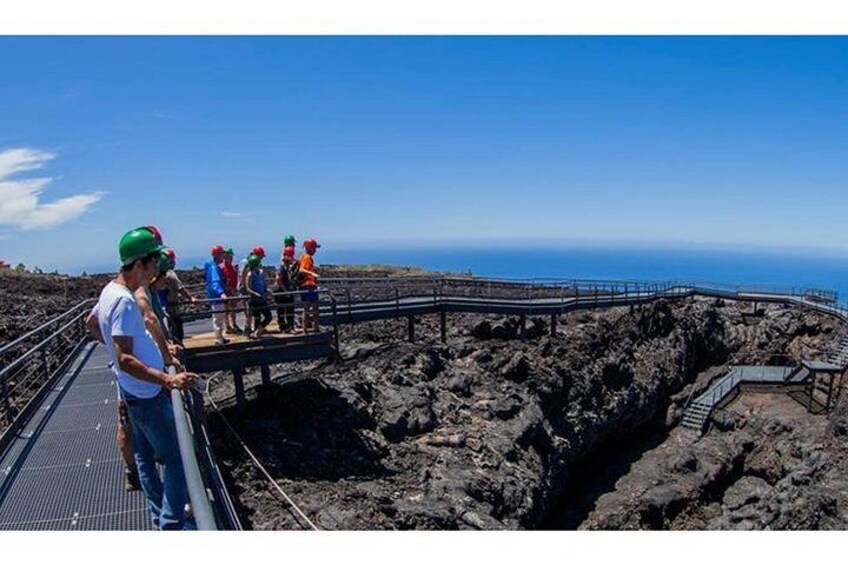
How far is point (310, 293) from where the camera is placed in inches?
504

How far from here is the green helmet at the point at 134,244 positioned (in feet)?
15.0

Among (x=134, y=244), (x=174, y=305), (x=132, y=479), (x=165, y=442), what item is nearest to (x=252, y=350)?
(x=174, y=305)

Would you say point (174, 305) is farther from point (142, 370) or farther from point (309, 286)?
point (142, 370)

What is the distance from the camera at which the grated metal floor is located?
21.8 feet

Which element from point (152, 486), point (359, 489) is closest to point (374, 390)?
point (359, 489)

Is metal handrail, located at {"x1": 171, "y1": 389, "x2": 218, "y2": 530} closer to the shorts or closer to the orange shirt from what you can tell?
the shorts

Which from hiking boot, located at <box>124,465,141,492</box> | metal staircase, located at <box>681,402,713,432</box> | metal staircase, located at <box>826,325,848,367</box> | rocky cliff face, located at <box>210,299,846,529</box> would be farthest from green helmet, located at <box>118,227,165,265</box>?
metal staircase, located at <box>826,325,848,367</box>

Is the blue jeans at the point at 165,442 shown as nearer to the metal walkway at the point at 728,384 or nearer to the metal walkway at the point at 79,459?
the metal walkway at the point at 79,459

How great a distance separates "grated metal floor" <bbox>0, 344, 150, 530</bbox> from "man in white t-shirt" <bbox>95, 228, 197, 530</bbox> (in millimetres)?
2083

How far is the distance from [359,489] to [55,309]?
1702cm

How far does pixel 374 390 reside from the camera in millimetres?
15125

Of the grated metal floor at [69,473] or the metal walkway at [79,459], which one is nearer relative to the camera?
the metal walkway at [79,459]

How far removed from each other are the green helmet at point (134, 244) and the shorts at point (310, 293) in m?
7.86

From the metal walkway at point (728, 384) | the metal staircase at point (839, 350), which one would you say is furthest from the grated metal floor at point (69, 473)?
the metal staircase at point (839, 350)
